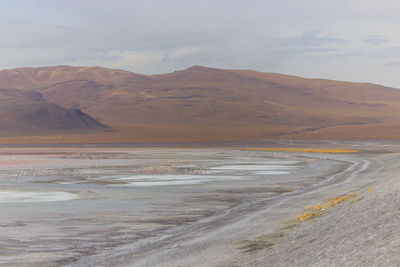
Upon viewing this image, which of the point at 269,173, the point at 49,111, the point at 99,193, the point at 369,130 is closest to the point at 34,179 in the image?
the point at 99,193

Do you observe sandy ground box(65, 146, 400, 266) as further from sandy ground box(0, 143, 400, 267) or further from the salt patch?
the salt patch

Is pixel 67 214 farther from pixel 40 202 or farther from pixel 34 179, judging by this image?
pixel 34 179

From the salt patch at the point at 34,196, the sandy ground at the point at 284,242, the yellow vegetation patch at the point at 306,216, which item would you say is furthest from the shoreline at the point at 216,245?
the salt patch at the point at 34,196

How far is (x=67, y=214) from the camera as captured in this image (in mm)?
18953

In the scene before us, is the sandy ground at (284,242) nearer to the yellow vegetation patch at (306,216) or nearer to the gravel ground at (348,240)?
the gravel ground at (348,240)

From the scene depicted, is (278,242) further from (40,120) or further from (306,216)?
(40,120)

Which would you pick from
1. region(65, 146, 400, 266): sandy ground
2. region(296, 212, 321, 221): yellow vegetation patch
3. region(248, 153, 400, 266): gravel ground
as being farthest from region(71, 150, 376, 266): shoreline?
region(248, 153, 400, 266): gravel ground

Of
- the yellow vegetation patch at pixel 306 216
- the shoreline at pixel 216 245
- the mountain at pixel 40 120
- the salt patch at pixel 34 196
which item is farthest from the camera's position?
the mountain at pixel 40 120

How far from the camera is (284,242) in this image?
13.0m

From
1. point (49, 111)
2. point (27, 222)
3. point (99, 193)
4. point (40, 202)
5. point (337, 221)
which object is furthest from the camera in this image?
point (49, 111)

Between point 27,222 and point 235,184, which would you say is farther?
point 235,184

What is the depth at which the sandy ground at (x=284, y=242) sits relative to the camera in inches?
421

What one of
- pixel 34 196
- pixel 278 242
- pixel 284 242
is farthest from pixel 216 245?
pixel 34 196

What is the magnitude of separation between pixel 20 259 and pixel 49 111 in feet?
582
